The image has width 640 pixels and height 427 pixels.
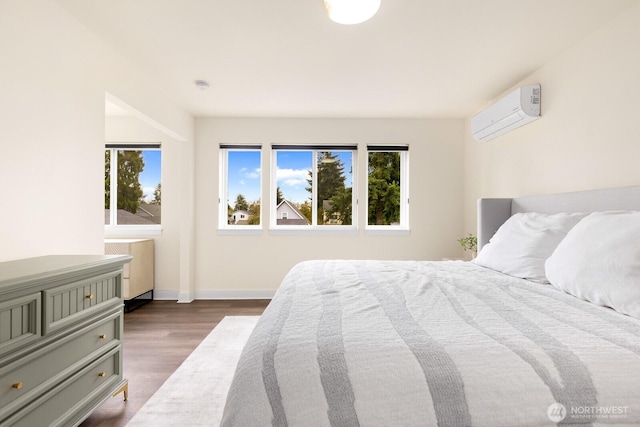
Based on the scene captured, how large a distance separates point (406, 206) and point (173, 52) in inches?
125

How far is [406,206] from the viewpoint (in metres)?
4.44

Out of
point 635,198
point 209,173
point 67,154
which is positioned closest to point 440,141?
point 635,198

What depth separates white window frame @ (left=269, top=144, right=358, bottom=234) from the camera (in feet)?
14.3

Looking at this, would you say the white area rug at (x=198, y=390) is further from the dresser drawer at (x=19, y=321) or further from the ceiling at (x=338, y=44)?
the ceiling at (x=338, y=44)

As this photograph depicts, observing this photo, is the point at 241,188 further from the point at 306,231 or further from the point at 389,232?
the point at 389,232

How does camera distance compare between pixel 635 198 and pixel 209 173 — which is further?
pixel 209 173

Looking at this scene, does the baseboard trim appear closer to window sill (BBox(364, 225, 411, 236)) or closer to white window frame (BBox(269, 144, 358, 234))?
white window frame (BBox(269, 144, 358, 234))

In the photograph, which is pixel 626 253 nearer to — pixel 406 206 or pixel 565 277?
pixel 565 277

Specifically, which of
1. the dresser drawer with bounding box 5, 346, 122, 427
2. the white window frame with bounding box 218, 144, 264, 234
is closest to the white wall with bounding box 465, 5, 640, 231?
the white window frame with bounding box 218, 144, 264, 234

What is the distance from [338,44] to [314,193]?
228cm

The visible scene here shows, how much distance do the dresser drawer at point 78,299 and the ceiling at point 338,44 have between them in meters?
1.65

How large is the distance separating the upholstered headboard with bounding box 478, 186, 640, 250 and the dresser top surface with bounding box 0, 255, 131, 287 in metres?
2.87

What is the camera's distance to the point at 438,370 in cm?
82

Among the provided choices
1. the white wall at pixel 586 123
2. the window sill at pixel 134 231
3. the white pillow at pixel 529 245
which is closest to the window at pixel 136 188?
the window sill at pixel 134 231
